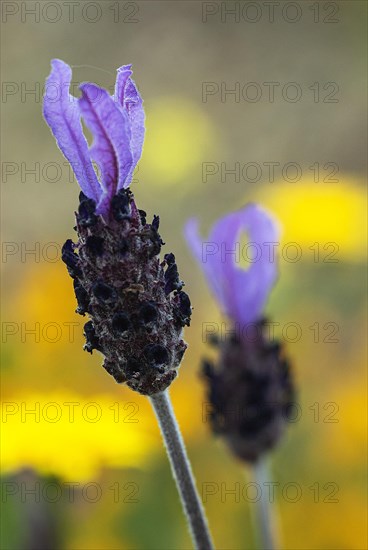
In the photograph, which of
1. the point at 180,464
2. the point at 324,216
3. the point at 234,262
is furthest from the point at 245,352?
the point at 324,216

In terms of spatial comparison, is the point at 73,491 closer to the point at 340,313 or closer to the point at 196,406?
the point at 196,406

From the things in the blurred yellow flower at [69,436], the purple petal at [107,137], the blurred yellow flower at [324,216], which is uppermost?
the blurred yellow flower at [324,216]

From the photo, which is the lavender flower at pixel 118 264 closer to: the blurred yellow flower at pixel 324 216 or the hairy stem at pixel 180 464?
the hairy stem at pixel 180 464

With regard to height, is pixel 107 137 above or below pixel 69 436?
above

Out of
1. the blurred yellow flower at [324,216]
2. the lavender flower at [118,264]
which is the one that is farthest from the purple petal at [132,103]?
the blurred yellow flower at [324,216]

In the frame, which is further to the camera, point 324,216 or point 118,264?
point 324,216

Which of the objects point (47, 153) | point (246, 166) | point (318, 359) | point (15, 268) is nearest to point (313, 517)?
point (318, 359)

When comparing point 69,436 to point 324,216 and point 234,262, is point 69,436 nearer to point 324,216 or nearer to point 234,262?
point 234,262
